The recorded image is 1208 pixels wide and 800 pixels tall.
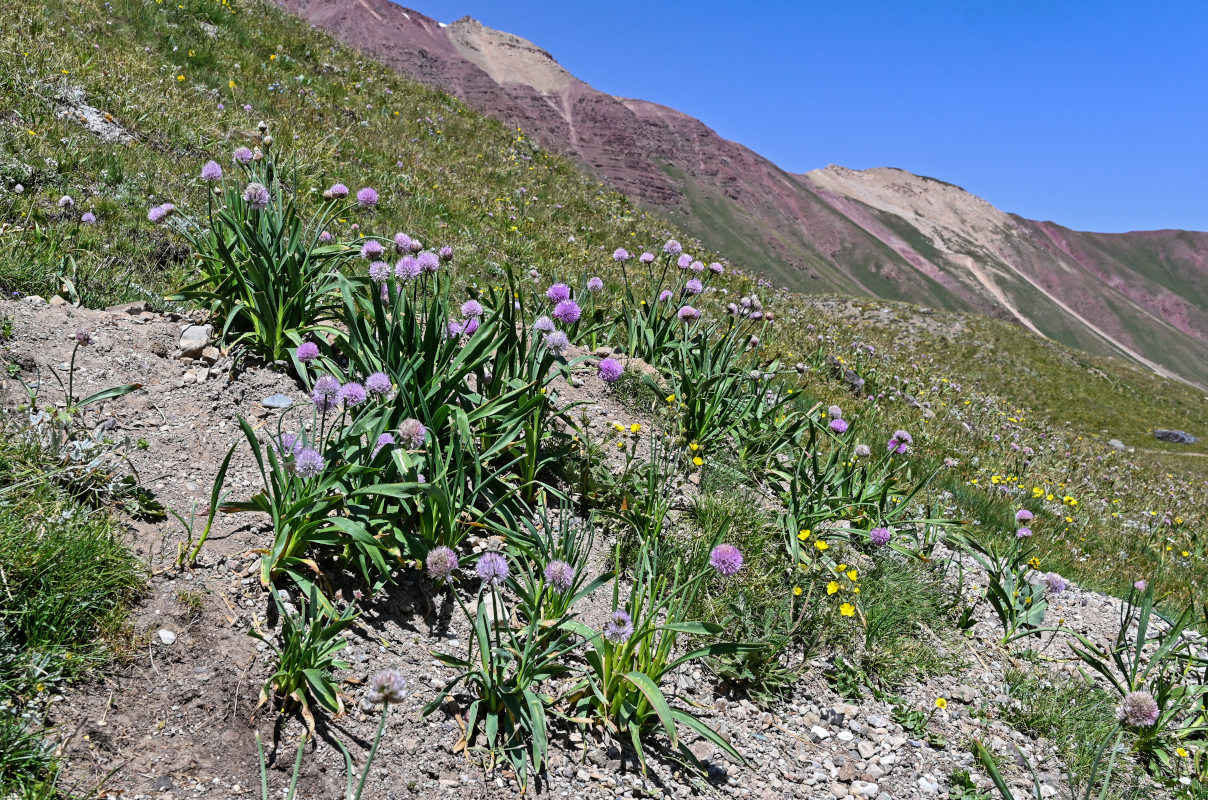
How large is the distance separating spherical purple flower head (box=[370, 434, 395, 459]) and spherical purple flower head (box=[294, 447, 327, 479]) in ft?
1.20

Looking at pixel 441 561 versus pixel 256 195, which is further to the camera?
pixel 256 195

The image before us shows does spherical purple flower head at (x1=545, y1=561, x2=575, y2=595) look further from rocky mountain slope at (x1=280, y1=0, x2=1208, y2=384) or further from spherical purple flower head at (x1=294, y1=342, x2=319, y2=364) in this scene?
rocky mountain slope at (x1=280, y1=0, x2=1208, y2=384)

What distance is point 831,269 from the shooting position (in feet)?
290

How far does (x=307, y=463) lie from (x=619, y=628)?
1.62 metres

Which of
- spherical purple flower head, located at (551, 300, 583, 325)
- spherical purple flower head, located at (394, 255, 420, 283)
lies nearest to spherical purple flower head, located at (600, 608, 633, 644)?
spherical purple flower head, located at (551, 300, 583, 325)

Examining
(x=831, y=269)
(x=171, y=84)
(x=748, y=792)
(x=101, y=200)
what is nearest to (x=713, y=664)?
(x=748, y=792)

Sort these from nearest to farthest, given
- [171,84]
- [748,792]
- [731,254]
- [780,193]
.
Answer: [748,792], [171,84], [731,254], [780,193]

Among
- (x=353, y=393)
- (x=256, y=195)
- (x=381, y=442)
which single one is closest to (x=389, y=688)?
(x=381, y=442)

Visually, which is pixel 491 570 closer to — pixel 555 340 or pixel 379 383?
pixel 379 383

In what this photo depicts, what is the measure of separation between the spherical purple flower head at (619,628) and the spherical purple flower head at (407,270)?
2280mm

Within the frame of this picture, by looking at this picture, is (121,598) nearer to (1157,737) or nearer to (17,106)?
(1157,737)

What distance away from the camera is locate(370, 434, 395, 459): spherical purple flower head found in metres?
3.20

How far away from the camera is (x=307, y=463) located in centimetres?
284

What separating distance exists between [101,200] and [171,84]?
3.81m
